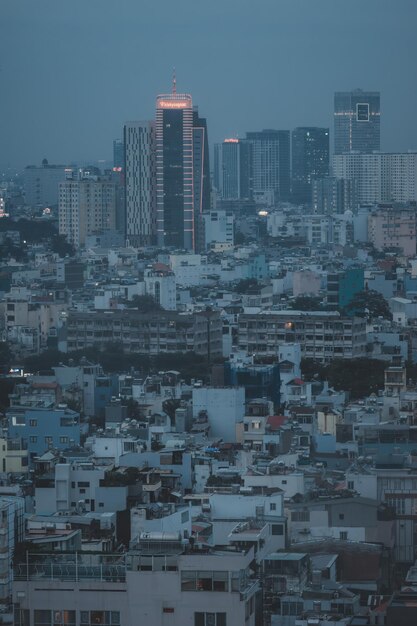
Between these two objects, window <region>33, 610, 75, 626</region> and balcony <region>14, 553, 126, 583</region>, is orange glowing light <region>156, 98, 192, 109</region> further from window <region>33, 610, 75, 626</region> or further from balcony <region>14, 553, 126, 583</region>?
window <region>33, 610, 75, 626</region>

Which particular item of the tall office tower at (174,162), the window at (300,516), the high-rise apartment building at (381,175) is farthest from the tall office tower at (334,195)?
the window at (300,516)

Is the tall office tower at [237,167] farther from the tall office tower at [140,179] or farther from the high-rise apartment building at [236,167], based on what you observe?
the tall office tower at [140,179]

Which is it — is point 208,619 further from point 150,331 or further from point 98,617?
point 150,331

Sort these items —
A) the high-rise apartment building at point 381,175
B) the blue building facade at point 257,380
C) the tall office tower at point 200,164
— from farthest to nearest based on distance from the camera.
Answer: the high-rise apartment building at point 381,175, the tall office tower at point 200,164, the blue building facade at point 257,380

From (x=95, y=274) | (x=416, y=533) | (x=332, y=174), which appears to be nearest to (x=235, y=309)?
(x=95, y=274)

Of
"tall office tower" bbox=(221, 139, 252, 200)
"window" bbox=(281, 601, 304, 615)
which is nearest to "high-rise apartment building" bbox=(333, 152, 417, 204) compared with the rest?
"tall office tower" bbox=(221, 139, 252, 200)

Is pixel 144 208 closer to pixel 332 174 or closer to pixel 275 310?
pixel 332 174

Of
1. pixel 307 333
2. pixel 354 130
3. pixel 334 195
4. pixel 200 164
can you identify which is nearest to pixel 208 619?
pixel 307 333
